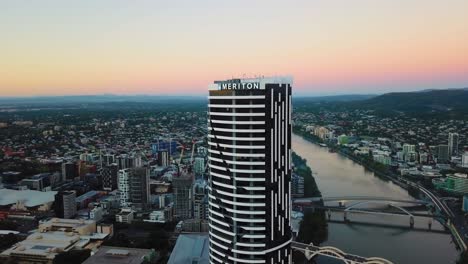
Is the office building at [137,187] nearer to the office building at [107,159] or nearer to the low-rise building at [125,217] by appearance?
the low-rise building at [125,217]

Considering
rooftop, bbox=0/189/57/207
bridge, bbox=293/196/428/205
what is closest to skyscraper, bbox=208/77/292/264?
bridge, bbox=293/196/428/205

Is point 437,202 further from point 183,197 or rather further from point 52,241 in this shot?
point 52,241

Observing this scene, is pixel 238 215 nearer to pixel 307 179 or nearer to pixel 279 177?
pixel 279 177

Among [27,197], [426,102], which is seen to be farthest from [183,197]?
[426,102]

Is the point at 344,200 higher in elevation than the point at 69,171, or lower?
lower

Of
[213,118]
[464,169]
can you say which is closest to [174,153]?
[464,169]
